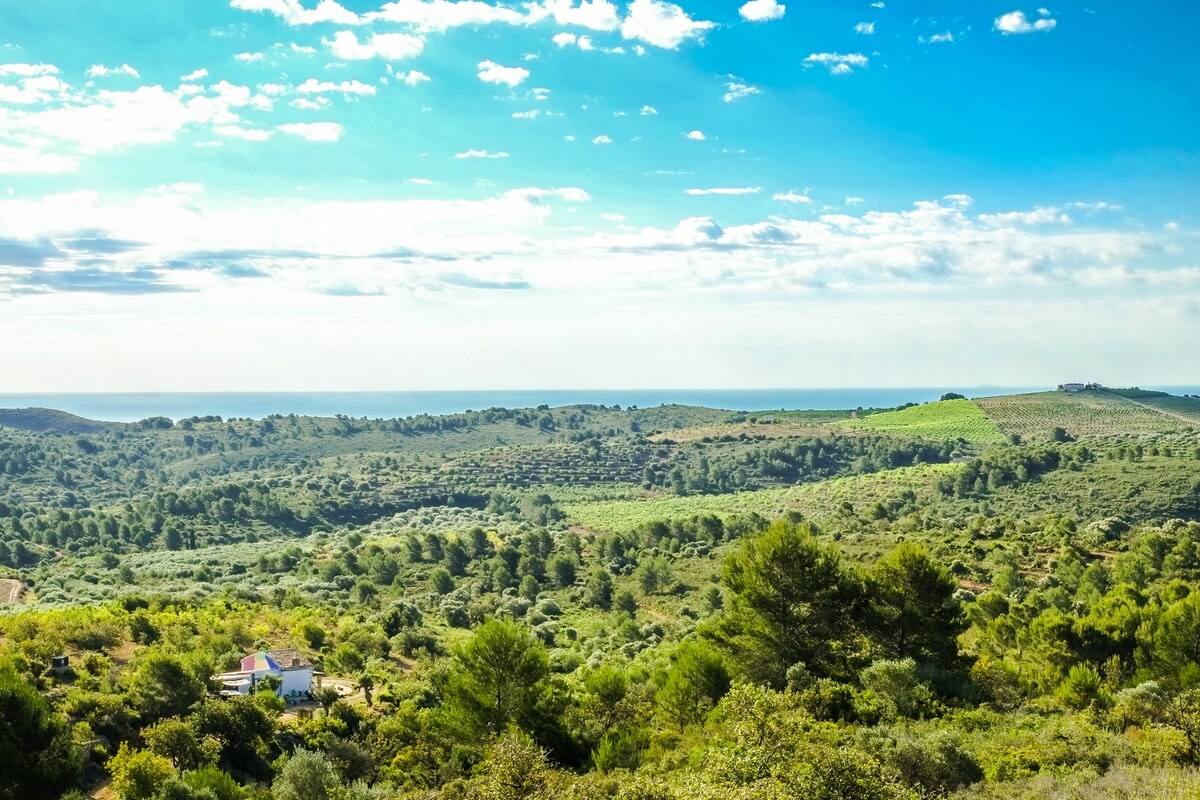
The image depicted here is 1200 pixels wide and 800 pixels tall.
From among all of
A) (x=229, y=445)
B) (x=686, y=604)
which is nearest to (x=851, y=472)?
(x=686, y=604)

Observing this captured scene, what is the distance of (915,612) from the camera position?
25531 mm

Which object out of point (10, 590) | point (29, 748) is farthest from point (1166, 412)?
point (29, 748)

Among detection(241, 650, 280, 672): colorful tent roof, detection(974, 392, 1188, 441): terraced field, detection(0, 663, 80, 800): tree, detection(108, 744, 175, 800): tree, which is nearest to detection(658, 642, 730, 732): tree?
detection(108, 744, 175, 800): tree

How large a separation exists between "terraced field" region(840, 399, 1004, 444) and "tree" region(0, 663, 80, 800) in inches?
4607

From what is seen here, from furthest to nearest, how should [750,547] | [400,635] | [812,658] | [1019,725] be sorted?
[400,635]
[750,547]
[812,658]
[1019,725]

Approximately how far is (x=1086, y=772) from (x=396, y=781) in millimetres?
17947

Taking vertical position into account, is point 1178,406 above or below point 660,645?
above

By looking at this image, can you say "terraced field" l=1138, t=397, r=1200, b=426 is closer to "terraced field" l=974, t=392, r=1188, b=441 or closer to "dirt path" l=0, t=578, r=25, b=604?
"terraced field" l=974, t=392, r=1188, b=441

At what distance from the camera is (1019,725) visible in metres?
19.6

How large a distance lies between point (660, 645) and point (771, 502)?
58853 mm

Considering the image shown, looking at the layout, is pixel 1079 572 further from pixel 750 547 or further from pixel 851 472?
pixel 851 472

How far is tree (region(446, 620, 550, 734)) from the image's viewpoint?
24891mm

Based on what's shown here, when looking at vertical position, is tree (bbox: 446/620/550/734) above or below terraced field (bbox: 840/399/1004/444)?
below

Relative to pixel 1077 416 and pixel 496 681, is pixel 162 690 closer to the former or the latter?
pixel 496 681
